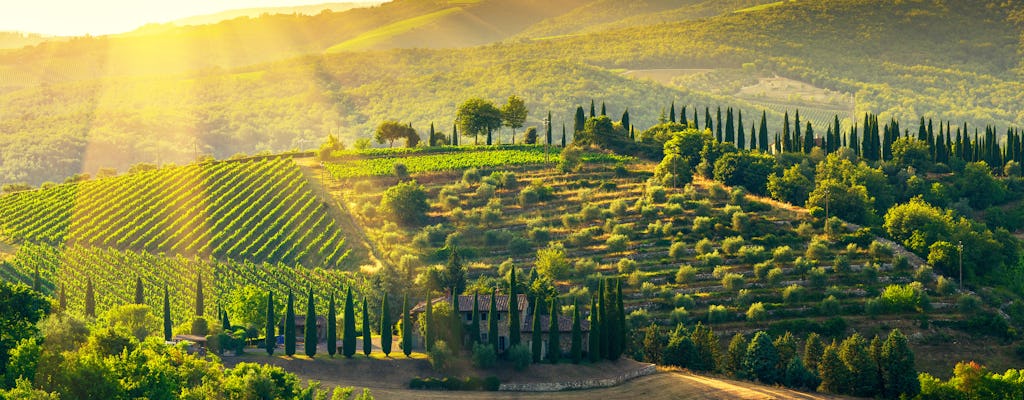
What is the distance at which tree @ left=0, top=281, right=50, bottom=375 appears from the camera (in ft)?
277

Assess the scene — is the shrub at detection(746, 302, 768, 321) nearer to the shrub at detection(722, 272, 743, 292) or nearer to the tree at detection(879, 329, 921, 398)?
the shrub at detection(722, 272, 743, 292)

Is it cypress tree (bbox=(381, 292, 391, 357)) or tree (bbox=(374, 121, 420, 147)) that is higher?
tree (bbox=(374, 121, 420, 147))

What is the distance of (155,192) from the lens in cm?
15462

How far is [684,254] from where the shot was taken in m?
129

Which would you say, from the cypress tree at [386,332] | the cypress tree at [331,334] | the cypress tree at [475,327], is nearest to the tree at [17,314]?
the cypress tree at [331,334]

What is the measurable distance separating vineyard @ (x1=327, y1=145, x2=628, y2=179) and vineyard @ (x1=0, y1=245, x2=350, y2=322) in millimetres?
26406

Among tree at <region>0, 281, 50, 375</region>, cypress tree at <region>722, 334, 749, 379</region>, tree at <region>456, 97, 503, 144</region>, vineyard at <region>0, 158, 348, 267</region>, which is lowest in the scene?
cypress tree at <region>722, 334, 749, 379</region>

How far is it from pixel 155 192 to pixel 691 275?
58573mm

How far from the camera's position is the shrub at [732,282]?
122875mm

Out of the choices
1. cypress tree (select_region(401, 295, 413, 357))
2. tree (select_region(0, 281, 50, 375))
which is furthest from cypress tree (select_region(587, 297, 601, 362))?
tree (select_region(0, 281, 50, 375))

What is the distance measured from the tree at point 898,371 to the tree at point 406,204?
49.7 m

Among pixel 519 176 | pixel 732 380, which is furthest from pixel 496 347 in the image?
pixel 519 176

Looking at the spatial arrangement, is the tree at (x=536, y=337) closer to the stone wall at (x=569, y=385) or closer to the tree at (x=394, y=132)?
the stone wall at (x=569, y=385)

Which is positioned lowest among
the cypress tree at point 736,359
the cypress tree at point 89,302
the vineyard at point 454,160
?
the cypress tree at point 736,359
